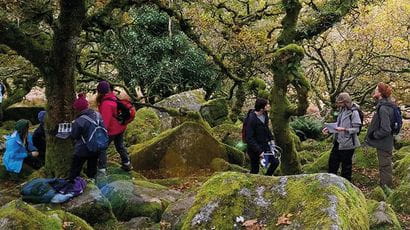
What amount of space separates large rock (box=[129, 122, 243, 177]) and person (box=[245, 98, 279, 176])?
267 centimetres

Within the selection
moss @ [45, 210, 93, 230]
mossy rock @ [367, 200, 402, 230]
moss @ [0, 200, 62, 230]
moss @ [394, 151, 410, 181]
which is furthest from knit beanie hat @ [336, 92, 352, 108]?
moss @ [0, 200, 62, 230]

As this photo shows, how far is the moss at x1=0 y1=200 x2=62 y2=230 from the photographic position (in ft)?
16.9

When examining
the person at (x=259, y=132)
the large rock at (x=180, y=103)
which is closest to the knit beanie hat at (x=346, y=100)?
the person at (x=259, y=132)

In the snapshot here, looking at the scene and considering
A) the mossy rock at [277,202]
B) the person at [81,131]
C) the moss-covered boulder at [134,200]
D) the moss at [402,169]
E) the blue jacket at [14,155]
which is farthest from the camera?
the moss at [402,169]

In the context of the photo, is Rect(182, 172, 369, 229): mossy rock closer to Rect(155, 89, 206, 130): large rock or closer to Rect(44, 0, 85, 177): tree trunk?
Rect(44, 0, 85, 177): tree trunk

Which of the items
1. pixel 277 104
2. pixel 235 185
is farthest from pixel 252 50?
→ pixel 235 185

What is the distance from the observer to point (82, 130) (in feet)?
27.1

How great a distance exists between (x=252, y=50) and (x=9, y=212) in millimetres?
10224

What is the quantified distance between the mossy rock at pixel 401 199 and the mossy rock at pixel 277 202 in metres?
2.86

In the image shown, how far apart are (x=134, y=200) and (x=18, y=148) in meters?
3.36

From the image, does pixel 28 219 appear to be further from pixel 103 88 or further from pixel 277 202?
pixel 103 88

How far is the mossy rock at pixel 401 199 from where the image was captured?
8.11m

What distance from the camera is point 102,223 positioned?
7.32m

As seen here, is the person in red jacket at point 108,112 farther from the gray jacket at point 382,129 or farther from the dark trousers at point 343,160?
the gray jacket at point 382,129
